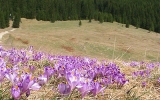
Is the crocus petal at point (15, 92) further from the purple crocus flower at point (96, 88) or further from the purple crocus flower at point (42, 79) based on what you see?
the purple crocus flower at point (96, 88)

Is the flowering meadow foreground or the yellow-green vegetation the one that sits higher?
the flowering meadow foreground

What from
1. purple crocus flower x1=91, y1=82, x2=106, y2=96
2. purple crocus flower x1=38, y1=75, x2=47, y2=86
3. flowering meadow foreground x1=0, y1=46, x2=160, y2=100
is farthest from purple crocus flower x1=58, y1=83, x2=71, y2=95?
purple crocus flower x1=38, y1=75, x2=47, y2=86

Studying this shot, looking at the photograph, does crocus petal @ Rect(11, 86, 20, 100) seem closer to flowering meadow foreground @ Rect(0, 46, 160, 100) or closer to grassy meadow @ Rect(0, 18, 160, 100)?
flowering meadow foreground @ Rect(0, 46, 160, 100)

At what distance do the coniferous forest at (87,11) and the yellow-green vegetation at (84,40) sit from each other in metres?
5.36

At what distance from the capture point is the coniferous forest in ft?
411

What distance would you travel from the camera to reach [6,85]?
10.9 feet

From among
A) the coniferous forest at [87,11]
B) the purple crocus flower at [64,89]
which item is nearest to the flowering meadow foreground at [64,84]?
the purple crocus flower at [64,89]

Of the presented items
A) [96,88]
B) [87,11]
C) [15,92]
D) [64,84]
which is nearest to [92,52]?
[96,88]

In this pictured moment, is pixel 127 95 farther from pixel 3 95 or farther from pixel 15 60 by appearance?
pixel 15 60

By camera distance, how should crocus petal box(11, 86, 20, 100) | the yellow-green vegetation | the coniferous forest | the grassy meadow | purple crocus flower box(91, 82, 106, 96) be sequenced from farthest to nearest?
the coniferous forest, the yellow-green vegetation, the grassy meadow, purple crocus flower box(91, 82, 106, 96), crocus petal box(11, 86, 20, 100)

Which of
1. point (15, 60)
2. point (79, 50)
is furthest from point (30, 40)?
point (15, 60)

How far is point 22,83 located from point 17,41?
53.4 metres

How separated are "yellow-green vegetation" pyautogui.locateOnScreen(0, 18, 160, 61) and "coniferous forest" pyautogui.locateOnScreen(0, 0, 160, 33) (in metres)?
5.36

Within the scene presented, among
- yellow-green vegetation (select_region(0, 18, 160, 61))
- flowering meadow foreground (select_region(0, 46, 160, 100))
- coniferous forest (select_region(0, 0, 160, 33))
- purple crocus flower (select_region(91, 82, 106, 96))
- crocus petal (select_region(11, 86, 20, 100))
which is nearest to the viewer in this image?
crocus petal (select_region(11, 86, 20, 100))
